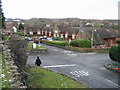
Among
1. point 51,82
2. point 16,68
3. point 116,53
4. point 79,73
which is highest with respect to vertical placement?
point 16,68

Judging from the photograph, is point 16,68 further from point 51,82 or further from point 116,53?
point 116,53

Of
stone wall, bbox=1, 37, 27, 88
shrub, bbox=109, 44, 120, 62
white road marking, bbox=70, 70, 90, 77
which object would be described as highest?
stone wall, bbox=1, 37, 27, 88

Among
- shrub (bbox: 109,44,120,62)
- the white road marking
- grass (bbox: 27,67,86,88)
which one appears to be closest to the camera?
grass (bbox: 27,67,86,88)

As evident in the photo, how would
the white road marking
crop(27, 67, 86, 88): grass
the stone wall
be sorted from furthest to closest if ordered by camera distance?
the white road marking
crop(27, 67, 86, 88): grass
the stone wall

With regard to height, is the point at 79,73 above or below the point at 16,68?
below

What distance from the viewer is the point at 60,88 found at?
363 inches

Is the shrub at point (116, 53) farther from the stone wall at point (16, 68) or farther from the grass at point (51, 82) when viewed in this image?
the stone wall at point (16, 68)

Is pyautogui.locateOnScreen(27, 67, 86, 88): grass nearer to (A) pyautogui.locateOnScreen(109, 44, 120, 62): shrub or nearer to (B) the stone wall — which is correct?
(B) the stone wall

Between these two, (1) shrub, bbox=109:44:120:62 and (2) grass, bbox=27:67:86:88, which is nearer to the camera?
(2) grass, bbox=27:67:86:88

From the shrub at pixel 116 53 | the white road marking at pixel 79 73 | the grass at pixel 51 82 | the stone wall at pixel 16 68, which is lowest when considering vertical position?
the white road marking at pixel 79 73

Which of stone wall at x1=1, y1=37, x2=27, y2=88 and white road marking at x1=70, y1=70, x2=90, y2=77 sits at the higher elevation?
stone wall at x1=1, y1=37, x2=27, y2=88

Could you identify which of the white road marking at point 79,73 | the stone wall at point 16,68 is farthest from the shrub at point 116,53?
the stone wall at point 16,68

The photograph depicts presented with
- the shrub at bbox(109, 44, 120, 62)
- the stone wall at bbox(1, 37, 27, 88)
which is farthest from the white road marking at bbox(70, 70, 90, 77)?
the stone wall at bbox(1, 37, 27, 88)

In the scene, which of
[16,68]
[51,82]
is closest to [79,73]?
[51,82]
